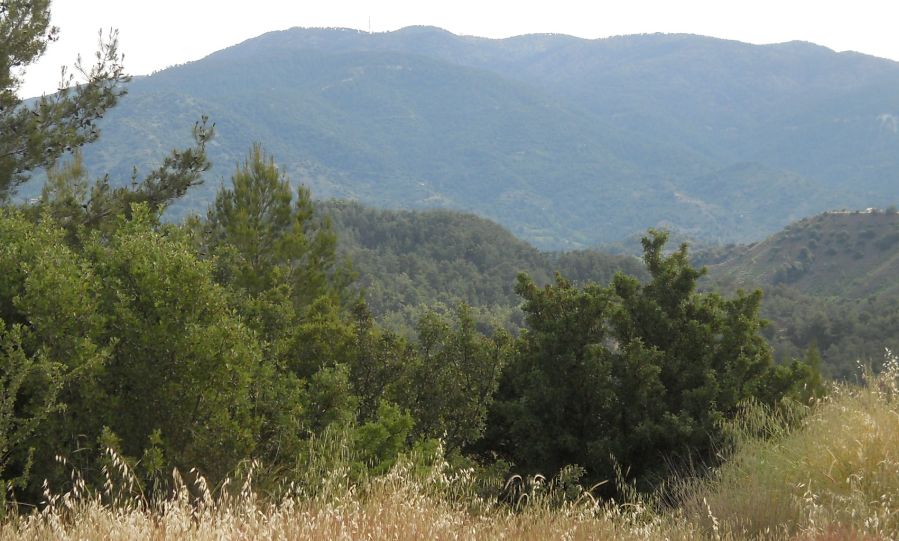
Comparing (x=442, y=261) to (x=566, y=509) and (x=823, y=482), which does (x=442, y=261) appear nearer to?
(x=823, y=482)

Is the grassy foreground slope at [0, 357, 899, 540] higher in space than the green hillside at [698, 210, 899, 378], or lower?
higher

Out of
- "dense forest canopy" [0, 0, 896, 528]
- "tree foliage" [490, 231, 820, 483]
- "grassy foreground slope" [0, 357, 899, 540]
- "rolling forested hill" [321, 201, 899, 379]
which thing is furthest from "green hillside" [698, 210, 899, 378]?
"grassy foreground slope" [0, 357, 899, 540]

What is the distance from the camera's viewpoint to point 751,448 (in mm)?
6699

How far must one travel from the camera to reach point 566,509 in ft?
17.1

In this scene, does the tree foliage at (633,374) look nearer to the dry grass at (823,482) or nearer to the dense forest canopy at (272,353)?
the dense forest canopy at (272,353)

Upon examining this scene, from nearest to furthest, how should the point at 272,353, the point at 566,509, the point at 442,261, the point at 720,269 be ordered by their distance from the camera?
the point at 566,509, the point at 272,353, the point at 442,261, the point at 720,269

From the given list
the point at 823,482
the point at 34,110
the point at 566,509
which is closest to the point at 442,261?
the point at 34,110

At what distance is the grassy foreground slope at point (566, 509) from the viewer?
4344 millimetres

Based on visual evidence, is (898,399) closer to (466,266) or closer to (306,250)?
(306,250)

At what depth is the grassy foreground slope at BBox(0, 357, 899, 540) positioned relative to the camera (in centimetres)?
434

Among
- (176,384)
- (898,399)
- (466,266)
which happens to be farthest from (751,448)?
(466,266)

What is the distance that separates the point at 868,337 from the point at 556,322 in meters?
50.6

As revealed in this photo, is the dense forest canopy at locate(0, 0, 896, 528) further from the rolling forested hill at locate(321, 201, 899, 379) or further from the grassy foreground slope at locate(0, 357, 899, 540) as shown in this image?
the rolling forested hill at locate(321, 201, 899, 379)

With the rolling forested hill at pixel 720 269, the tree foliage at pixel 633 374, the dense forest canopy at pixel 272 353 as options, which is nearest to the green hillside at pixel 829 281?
the rolling forested hill at pixel 720 269
